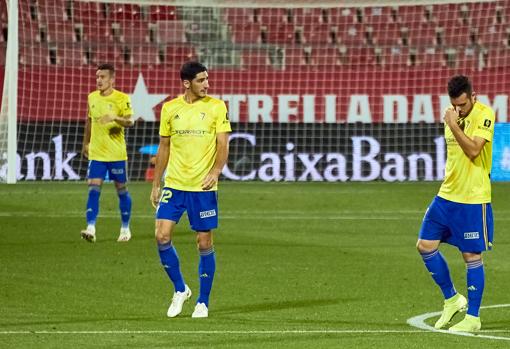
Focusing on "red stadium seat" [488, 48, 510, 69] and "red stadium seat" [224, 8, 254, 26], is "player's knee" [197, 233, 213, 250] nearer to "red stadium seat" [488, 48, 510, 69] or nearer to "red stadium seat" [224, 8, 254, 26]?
"red stadium seat" [488, 48, 510, 69]

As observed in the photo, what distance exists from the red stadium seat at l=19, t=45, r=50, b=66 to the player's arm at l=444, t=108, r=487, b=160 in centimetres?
2067

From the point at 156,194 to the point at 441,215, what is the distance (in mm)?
2225

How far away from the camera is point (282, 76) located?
1192 inches

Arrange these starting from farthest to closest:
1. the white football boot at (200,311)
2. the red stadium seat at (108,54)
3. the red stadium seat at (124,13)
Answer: the red stadium seat at (124,13), the red stadium seat at (108,54), the white football boot at (200,311)

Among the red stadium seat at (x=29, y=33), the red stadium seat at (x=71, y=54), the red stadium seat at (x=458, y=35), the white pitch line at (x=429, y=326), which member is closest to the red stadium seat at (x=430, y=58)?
the red stadium seat at (x=458, y=35)

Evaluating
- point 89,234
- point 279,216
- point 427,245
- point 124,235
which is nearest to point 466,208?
point 427,245

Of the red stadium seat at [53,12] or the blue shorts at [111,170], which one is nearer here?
the blue shorts at [111,170]

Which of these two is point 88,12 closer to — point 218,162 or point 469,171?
point 218,162

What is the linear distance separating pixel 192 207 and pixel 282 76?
20038 mm

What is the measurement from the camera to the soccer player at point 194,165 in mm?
10406

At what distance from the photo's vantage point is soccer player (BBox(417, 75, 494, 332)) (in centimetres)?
964

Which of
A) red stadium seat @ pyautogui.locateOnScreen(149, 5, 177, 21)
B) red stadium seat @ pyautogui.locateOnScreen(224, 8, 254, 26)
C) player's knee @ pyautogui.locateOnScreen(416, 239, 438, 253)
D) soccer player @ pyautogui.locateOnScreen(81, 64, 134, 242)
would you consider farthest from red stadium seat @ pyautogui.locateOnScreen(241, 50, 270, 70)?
player's knee @ pyautogui.locateOnScreen(416, 239, 438, 253)

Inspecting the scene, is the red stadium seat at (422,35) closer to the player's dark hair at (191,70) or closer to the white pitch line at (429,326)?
the white pitch line at (429,326)

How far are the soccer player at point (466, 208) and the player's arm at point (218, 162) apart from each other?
162cm
